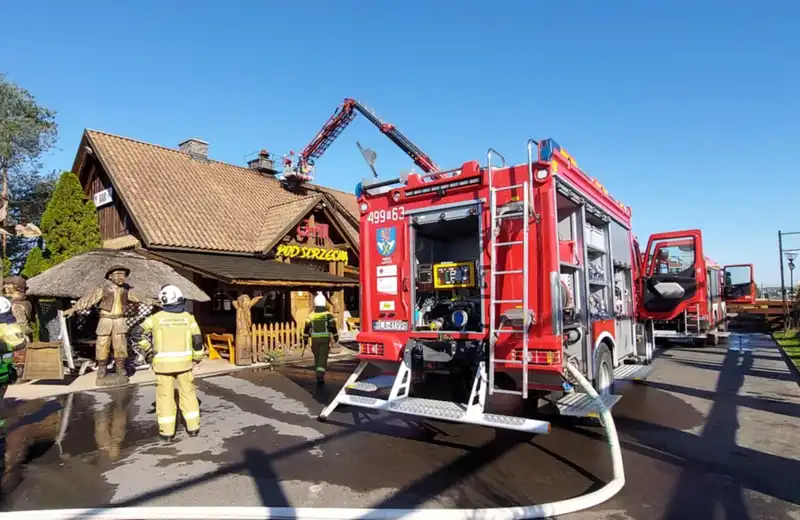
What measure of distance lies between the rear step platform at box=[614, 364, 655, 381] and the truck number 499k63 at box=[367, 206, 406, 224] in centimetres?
352

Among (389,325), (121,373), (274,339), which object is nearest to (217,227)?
(274,339)

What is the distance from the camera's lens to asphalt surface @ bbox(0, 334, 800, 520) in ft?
13.6

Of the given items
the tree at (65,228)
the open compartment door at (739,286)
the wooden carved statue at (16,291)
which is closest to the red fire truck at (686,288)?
the open compartment door at (739,286)

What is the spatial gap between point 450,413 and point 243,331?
8.79 metres

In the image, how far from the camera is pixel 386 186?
6.59 meters

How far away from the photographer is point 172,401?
5.92m

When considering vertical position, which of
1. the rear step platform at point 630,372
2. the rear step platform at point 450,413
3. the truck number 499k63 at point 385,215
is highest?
the truck number 499k63 at point 385,215

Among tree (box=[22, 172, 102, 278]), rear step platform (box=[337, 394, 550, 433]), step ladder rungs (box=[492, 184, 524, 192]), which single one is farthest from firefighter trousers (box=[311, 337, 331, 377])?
tree (box=[22, 172, 102, 278])

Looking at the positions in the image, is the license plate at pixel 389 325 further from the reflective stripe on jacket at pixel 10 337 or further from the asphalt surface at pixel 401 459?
the reflective stripe on jacket at pixel 10 337

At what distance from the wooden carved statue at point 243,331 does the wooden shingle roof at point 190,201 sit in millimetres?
3305

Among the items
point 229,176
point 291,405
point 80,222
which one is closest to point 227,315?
point 80,222

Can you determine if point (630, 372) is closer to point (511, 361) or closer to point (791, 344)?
point (511, 361)

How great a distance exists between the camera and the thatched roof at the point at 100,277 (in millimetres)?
11391

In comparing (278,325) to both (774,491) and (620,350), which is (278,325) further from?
(774,491)
